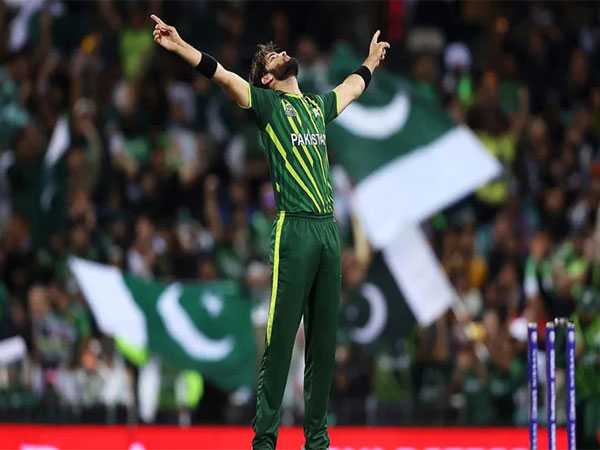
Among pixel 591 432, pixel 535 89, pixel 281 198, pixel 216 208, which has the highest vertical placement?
pixel 535 89

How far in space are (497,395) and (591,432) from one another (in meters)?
2.62

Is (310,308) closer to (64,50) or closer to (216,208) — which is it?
(216,208)

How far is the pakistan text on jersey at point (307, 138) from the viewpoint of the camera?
29.7ft

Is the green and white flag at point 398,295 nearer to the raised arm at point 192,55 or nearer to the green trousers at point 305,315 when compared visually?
the green trousers at point 305,315

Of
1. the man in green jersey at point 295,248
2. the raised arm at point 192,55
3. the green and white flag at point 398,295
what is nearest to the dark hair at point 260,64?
the man in green jersey at point 295,248

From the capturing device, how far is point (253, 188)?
16.7 metres

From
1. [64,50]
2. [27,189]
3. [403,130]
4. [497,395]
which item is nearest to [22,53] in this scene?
[64,50]

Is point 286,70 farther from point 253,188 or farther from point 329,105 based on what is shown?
point 253,188

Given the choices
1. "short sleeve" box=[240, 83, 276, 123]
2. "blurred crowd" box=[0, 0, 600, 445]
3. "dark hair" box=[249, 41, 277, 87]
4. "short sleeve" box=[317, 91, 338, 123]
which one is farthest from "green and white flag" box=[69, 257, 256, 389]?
"short sleeve" box=[240, 83, 276, 123]

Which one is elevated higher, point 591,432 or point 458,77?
point 458,77

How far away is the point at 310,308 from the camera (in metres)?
9.19

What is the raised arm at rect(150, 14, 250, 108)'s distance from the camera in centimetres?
865

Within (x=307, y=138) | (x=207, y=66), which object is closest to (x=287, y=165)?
(x=307, y=138)

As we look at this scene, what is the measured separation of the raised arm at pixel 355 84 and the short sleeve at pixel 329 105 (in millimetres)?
34
